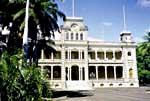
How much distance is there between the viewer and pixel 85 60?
56.0 meters

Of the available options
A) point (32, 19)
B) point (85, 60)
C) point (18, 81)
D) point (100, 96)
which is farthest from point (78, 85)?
point (18, 81)

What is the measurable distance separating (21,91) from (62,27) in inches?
1731

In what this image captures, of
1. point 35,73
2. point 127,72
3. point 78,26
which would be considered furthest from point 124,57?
point 35,73

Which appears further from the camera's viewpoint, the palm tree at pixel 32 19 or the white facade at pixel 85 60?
the white facade at pixel 85 60

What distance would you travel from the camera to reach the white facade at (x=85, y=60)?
55406mm

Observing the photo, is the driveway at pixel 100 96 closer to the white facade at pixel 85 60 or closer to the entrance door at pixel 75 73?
the white facade at pixel 85 60

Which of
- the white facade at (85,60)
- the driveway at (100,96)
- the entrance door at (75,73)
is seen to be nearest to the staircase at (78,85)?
the white facade at (85,60)

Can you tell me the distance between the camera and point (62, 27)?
55750 millimetres

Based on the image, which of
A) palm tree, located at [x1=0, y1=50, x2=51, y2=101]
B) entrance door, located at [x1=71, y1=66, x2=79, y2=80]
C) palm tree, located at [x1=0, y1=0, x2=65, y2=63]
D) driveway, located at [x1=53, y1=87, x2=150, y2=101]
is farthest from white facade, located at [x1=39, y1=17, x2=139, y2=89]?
palm tree, located at [x1=0, y1=50, x2=51, y2=101]

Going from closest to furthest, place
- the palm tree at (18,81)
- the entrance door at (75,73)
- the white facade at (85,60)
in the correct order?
the palm tree at (18,81), the white facade at (85,60), the entrance door at (75,73)

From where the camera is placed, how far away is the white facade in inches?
2181

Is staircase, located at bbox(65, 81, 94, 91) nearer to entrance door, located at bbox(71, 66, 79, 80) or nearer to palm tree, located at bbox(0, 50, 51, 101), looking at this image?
entrance door, located at bbox(71, 66, 79, 80)

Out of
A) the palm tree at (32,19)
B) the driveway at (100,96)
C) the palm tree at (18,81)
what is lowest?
the driveway at (100,96)

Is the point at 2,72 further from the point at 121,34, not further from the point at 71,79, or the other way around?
the point at 121,34
